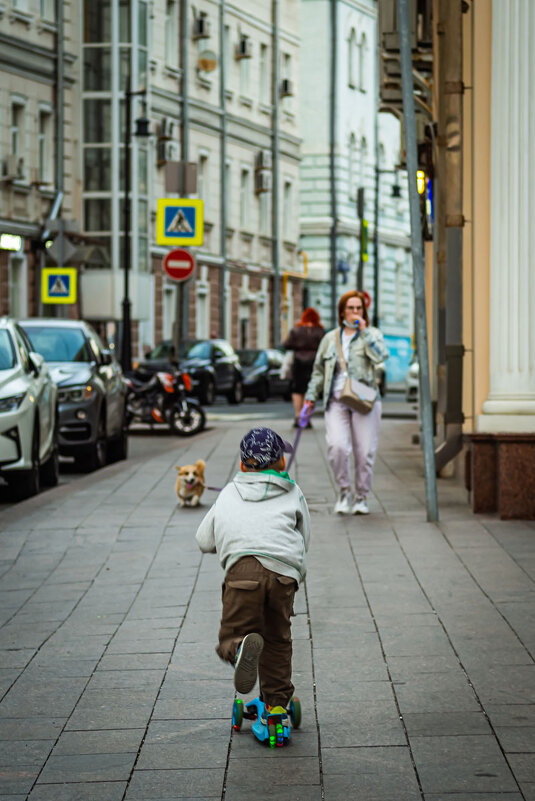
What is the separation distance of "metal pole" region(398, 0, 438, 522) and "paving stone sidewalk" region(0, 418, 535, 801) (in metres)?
0.35

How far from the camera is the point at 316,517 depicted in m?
12.7

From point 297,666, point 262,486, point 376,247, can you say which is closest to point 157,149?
point 376,247

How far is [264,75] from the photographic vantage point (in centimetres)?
6012

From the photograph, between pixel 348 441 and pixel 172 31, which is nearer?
pixel 348 441

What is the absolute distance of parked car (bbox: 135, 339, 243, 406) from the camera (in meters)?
38.8

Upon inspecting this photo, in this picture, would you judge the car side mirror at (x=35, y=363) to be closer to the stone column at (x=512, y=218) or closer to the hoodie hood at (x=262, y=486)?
the stone column at (x=512, y=218)

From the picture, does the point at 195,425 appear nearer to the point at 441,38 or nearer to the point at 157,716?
the point at 441,38

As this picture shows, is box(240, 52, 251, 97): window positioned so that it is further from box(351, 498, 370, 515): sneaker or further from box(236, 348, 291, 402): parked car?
box(351, 498, 370, 515): sneaker

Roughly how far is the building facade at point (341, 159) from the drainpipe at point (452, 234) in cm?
4927

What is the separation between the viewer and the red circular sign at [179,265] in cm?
2355

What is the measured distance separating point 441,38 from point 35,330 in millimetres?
6787

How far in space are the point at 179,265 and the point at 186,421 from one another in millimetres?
2913

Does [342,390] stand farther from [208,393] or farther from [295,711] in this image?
[208,393]

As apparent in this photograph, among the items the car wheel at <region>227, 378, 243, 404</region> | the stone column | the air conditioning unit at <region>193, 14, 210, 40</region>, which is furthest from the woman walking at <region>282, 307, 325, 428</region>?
the air conditioning unit at <region>193, 14, 210, 40</region>
